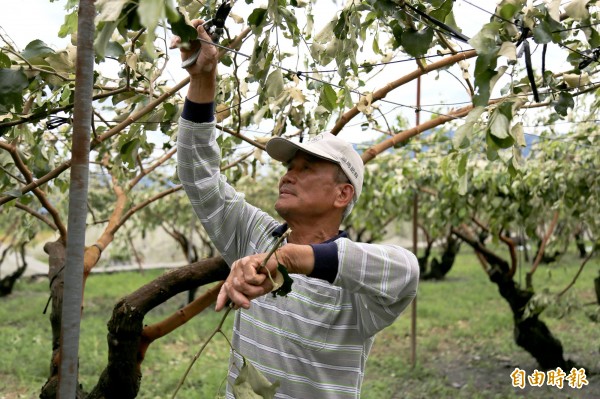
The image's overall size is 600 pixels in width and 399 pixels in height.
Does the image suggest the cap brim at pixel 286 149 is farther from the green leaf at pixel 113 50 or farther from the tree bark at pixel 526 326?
the tree bark at pixel 526 326

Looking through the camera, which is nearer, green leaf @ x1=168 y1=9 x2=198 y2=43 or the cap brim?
green leaf @ x1=168 y1=9 x2=198 y2=43

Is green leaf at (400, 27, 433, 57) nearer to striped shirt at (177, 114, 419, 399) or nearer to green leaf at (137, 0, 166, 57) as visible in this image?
striped shirt at (177, 114, 419, 399)

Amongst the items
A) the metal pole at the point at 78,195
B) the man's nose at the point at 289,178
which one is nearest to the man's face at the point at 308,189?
the man's nose at the point at 289,178

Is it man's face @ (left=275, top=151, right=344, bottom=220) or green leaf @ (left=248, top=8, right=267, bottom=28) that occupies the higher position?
green leaf @ (left=248, top=8, right=267, bottom=28)

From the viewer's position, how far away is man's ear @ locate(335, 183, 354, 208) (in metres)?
1.78

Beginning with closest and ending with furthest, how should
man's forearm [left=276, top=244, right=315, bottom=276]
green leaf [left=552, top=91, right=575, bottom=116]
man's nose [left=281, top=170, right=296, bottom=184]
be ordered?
man's forearm [left=276, top=244, right=315, bottom=276] < man's nose [left=281, top=170, right=296, bottom=184] < green leaf [left=552, top=91, right=575, bottom=116]

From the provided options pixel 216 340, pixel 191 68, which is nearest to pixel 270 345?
pixel 191 68

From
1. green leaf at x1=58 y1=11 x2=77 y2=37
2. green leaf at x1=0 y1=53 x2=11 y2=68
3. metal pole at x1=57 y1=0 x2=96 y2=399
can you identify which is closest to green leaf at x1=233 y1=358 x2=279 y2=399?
metal pole at x1=57 y1=0 x2=96 y2=399

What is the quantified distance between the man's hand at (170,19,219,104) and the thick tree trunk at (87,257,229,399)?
1.95 ft

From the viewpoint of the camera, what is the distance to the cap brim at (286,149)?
5.67 feet

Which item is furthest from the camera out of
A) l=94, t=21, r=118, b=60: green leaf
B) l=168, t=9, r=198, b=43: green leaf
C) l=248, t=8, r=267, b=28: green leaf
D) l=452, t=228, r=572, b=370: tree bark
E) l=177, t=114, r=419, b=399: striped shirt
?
l=452, t=228, r=572, b=370: tree bark

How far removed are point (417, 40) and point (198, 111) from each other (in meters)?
0.52

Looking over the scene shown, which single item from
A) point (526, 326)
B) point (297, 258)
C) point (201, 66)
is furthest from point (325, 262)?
point (526, 326)

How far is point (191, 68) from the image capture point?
4.69ft
